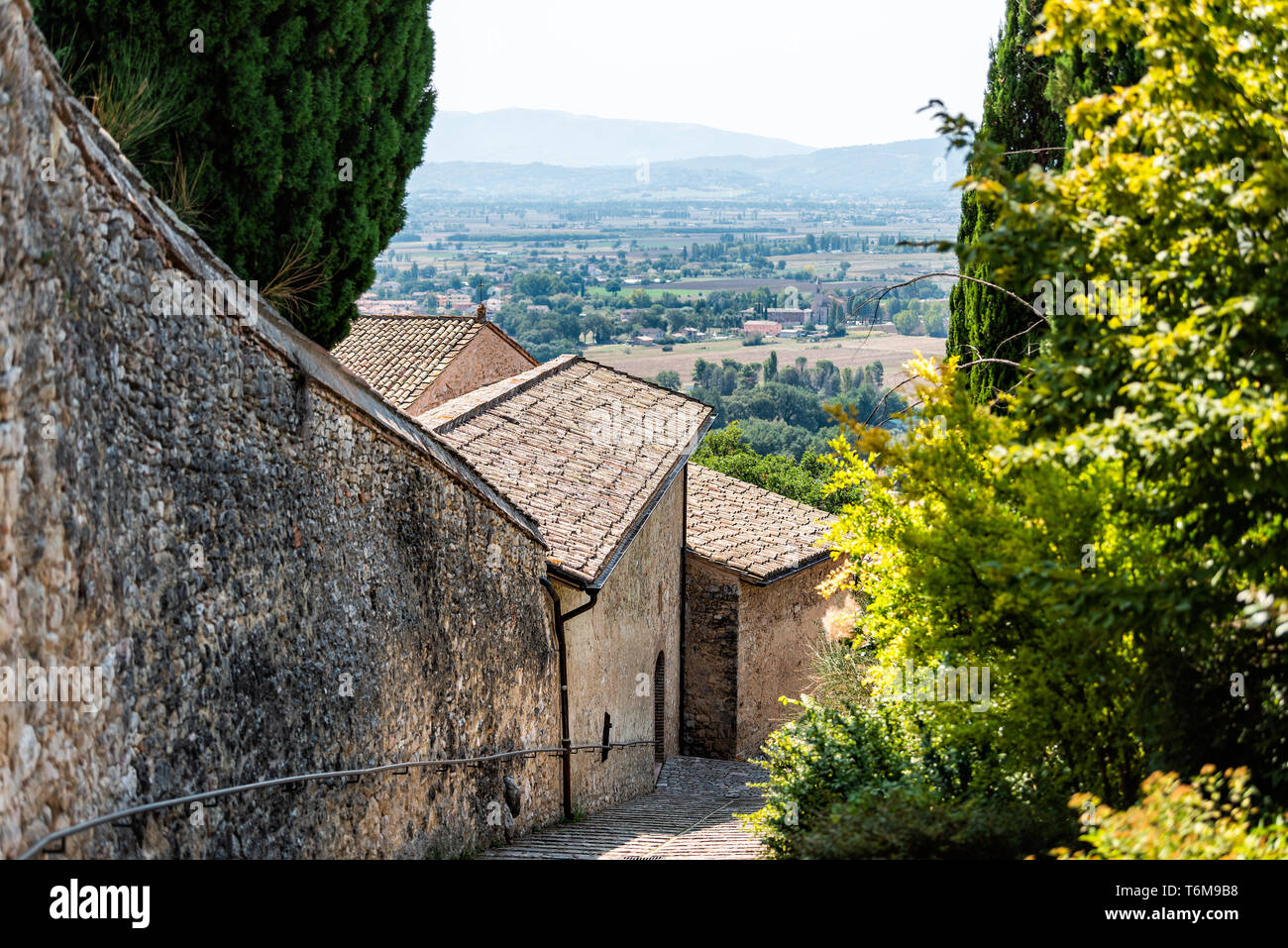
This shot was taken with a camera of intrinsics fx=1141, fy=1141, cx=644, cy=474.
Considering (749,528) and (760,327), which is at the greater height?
(760,327)

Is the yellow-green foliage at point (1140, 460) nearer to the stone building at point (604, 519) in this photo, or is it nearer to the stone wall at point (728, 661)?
the stone building at point (604, 519)

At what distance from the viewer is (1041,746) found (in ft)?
21.1

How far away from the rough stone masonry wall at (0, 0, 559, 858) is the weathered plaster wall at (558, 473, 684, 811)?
3072mm

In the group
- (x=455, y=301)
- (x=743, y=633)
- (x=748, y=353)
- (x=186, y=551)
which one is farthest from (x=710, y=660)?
(x=748, y=353)

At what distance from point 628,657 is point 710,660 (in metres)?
4.30

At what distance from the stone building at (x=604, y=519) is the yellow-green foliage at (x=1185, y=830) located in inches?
262

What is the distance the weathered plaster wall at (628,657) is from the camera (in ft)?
38.6

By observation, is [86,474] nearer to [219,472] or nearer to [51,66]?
[219,472]

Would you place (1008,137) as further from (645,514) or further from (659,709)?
(659,709)

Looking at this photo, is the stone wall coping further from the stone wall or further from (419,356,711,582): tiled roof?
the stone wall

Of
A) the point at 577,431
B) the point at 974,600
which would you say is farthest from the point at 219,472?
the point at 577,431

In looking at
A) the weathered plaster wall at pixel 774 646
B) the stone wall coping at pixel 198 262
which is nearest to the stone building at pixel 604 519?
the weathered plaster wall at pixel 774 646

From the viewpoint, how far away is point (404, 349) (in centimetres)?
2166
